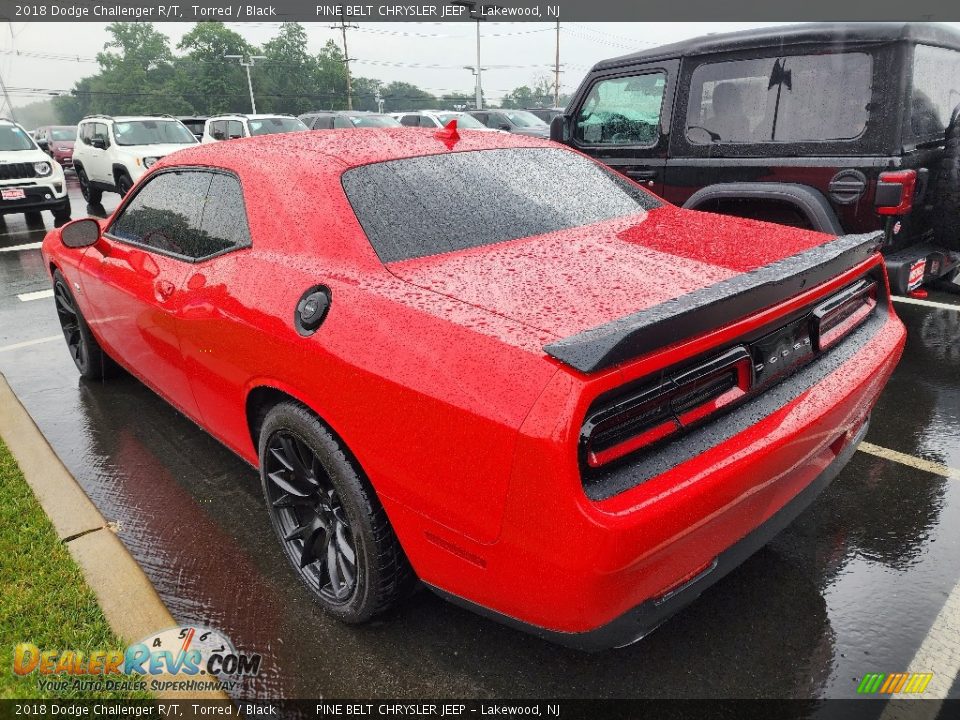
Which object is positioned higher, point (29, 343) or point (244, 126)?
point (244, 126)

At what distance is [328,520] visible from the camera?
2.35 meters

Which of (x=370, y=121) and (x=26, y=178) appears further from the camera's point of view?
(x=370, y=121)

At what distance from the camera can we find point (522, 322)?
1.75 m

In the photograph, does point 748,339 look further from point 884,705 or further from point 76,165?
point 76,165

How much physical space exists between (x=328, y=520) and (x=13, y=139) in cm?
1321

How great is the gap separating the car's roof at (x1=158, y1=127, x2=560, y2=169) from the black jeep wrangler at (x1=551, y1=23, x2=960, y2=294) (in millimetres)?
2071

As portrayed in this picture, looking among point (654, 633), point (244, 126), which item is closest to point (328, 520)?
point (654, 633)

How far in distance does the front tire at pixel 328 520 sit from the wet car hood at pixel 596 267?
0.62 meters

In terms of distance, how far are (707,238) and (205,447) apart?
109 inches

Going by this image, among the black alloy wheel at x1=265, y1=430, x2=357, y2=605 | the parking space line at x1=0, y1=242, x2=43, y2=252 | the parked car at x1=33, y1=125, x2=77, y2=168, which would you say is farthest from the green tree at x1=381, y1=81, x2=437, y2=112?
the black alloy wheel at x1=265, y1=430, x2=357, y2=605

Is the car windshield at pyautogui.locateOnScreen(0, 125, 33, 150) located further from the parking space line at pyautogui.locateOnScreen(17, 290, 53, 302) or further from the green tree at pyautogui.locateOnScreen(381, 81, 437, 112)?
the green tree at pyautogui.locateOnScreen(381, 81, 437, 112)

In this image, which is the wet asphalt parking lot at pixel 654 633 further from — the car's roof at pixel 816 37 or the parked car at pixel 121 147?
the parked car at pixel 121 147

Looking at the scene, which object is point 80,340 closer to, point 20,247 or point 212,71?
point 20,247

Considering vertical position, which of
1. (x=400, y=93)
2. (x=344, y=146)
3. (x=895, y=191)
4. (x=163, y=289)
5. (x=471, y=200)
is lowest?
(x=163, y=289)
